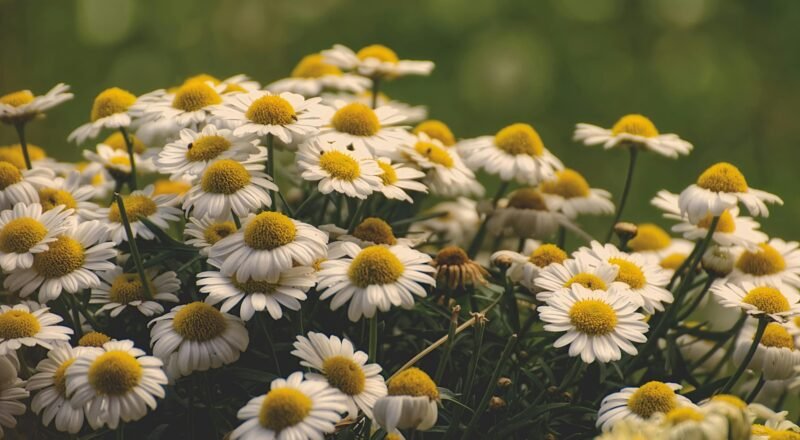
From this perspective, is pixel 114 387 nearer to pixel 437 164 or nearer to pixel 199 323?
pixel 199 323

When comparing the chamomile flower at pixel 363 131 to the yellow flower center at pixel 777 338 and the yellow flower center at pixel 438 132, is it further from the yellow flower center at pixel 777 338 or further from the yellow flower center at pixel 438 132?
the yellow flower center at pixel 777 338

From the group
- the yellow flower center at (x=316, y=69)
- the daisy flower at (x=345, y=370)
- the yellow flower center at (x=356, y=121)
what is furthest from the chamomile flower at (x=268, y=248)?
the yellow flower center at (x=316, y=69)

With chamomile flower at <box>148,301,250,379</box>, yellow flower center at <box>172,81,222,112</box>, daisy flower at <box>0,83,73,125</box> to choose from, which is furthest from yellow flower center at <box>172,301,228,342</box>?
daisy flower at <box>0,83,73,125</box>

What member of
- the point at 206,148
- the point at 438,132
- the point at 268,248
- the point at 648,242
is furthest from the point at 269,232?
the point at 648,242

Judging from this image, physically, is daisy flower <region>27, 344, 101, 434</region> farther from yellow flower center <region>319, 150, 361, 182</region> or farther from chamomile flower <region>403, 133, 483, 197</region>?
chamomile flower <region>403, 133, 483, 197</region>

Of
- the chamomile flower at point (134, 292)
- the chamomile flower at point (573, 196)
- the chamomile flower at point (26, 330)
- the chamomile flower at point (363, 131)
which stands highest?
the chamomile flower at point (363, 131)

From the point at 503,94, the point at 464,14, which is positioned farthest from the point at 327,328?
the point at 464,14

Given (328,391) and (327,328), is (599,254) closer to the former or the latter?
(327,328)
